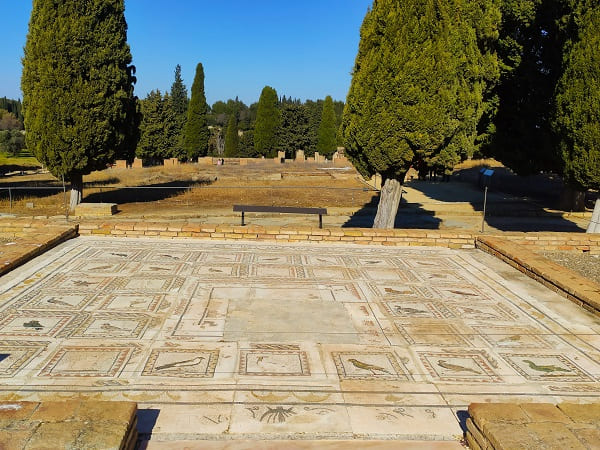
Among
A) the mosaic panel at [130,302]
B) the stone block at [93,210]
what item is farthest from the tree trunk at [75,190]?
the mosaic panel at [130,302]

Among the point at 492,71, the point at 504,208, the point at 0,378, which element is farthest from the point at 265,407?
the point at 504,208

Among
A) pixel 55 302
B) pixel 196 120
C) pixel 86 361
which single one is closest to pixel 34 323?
pixel 55 302

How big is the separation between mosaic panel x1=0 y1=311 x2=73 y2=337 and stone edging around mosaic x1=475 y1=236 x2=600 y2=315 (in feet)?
20.0

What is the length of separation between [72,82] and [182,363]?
15.0m

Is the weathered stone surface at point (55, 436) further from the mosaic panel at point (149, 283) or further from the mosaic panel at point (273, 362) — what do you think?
the mosaic panel at point (149, 283)

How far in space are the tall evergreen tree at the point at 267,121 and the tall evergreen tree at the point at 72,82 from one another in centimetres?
3324

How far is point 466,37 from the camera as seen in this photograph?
404 inches

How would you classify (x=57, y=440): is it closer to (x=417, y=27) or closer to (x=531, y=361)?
(x=531, y=361)

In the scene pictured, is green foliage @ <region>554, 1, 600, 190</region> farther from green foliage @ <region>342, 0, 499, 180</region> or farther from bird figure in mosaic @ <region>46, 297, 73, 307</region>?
bird figure in mosaic @ <region>46, 297, 73, 307</region>

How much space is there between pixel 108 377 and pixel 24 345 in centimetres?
115

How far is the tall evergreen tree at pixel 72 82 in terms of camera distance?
52.2 ft

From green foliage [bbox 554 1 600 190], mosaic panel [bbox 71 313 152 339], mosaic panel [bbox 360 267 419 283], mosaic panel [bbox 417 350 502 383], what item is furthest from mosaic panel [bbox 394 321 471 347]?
green foliage [bbox 554 1 600 190]

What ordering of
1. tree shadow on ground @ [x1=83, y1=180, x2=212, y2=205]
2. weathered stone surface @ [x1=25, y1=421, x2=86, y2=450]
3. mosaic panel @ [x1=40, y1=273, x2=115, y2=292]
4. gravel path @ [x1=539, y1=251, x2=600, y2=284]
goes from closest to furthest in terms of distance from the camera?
1. weathered stone surface @ [x1=25, y1=421, x2=86, y2=450]
2. mosaic panel @ [x1=40, y1=273, x2=115, y2=292]
3. gravel path @ [x1=539, y1=251, x2=600, y2=284]
4. tree shadow on ground @ [x1=83, y1=180, x2=212, y2=205]

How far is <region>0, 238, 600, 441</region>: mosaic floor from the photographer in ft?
11.9
